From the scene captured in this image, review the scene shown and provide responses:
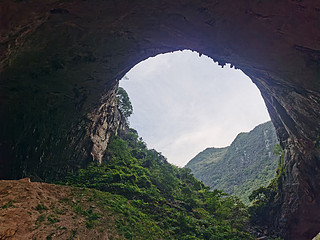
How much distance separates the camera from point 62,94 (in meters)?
14.8

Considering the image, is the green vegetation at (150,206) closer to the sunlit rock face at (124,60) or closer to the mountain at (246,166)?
the sunlit rock face at (124,60)

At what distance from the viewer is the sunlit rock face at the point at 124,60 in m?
8.70

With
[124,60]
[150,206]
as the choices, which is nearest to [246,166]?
[150,206]

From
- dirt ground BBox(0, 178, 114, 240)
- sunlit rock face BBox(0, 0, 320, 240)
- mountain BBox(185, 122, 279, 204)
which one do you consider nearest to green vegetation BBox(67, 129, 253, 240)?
dirt ground BBox(0, 178, 114, 240)

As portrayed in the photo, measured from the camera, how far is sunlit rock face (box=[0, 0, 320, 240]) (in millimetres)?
8703

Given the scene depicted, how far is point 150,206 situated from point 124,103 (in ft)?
87.2

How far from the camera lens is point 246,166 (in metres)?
69.1

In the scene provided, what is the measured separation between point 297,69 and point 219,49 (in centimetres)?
435

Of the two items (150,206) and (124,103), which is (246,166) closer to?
(124,103)

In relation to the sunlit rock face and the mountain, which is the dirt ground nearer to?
the sunlit rock face

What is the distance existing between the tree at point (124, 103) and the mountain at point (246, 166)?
33036 millimetres

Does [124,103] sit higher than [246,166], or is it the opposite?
[124,103]

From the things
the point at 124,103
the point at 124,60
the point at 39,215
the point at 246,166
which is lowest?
the point at 246,166

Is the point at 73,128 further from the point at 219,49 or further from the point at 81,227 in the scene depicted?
the point at 219,49
